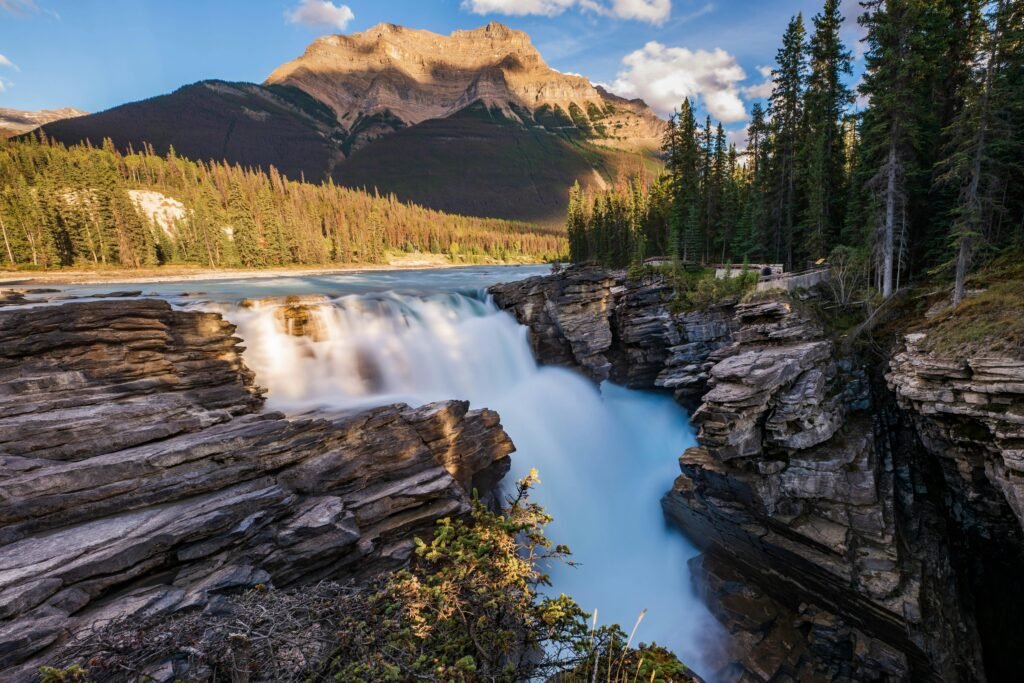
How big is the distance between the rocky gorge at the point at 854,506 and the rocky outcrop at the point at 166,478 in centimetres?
1065

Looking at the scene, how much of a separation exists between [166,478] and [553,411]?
61.3 ft

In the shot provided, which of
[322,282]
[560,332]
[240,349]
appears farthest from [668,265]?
[322,282]

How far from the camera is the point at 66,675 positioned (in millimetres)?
4074

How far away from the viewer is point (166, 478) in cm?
1049

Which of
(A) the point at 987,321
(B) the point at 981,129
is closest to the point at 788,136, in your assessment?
(B) the point at 981,129

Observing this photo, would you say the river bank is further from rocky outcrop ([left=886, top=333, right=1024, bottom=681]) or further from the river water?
Result: rocky outcrop ([left=886, top=333, right=1024, bottom=681])

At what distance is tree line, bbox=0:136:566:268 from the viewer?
58125 mm

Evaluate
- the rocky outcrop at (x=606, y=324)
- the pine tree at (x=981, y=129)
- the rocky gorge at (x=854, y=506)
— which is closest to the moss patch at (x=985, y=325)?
the rocky gorge at (x=854, y=506)

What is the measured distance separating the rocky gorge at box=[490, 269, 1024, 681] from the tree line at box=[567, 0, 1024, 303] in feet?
18.5

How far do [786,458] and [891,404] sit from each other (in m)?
6.54

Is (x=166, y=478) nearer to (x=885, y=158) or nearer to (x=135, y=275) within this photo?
(x=885, y=158)

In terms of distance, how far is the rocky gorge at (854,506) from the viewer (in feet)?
42.5

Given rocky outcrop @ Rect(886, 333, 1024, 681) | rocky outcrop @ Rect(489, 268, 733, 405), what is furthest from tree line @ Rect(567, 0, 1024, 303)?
rocky outcrop @ Rect(489, 268, 733, 405)

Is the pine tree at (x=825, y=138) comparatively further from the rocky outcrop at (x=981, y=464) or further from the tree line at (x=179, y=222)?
the tree line at (x=179, y=222)
